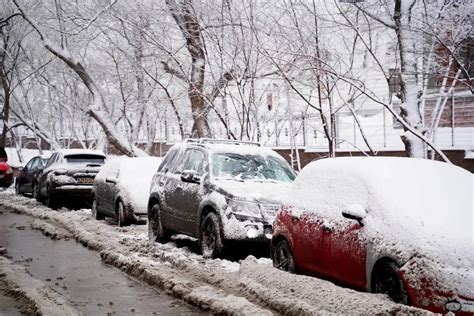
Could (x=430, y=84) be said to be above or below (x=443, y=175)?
above

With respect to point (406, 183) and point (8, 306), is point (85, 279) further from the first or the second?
point (406, 183)

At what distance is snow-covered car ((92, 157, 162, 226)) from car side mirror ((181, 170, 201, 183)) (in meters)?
3.55

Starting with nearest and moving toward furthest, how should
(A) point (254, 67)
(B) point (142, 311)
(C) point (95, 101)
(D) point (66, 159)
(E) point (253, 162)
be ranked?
(B) point (142, 311), (E) point (253, 162), (A) point (254, 67), (D) point (66, 159), (C) point (95, 101)

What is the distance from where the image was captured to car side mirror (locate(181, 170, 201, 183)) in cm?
1105

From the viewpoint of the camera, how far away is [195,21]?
1792 cm

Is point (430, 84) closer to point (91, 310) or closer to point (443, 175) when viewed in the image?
point (443, 175)

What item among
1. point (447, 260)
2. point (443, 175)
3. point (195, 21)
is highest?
point (195, 21)

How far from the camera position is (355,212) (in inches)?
270

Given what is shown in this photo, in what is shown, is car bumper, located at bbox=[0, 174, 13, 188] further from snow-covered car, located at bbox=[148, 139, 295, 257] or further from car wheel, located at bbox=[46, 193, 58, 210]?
snow-covered car, located at bbox=[148, 139, 295, 257]

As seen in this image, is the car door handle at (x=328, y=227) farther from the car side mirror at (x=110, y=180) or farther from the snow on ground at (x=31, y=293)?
the car side mirror at (x=110, y=180)

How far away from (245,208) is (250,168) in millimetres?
1415

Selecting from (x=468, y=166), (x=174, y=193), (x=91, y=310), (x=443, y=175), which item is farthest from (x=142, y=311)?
(x=468, y=166)

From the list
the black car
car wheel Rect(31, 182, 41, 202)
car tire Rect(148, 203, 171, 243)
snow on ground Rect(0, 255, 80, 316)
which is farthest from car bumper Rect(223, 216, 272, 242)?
the black car

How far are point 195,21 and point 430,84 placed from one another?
6674mm
